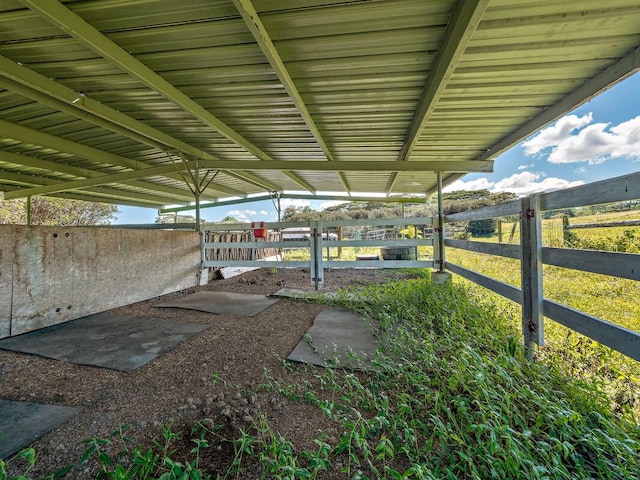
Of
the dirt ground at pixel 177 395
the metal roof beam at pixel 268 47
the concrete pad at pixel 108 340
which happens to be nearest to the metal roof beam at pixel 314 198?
the metal roof beam at pixel 268 47

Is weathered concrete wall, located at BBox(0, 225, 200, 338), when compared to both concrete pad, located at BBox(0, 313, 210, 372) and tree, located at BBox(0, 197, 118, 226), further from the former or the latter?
tree, located at BBox(0, 197, 118, 226)

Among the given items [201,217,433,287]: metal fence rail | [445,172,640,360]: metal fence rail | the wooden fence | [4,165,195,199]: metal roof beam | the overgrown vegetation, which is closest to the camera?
the overgrown vegetation

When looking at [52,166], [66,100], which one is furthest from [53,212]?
[66,100]

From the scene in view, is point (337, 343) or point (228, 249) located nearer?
point (337, 343)

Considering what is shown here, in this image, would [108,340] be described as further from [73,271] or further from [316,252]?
[316,252]

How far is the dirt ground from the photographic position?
4.29ft

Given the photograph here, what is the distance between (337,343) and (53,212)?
17.2m

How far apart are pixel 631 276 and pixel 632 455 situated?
823mm

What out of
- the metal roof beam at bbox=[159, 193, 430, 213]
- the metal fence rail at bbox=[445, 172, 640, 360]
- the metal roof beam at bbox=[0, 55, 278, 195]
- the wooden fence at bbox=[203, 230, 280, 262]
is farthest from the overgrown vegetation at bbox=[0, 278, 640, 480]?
the metal roof beam at bbox=[159, 193, 430, 213]

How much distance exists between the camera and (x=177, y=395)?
1.73 m

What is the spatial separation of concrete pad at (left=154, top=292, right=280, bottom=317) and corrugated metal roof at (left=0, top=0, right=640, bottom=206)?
257cm

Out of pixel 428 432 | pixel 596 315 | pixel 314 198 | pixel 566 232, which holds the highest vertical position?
pixel 314 198

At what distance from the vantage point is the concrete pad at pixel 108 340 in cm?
227

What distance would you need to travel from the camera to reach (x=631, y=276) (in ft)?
4.57
